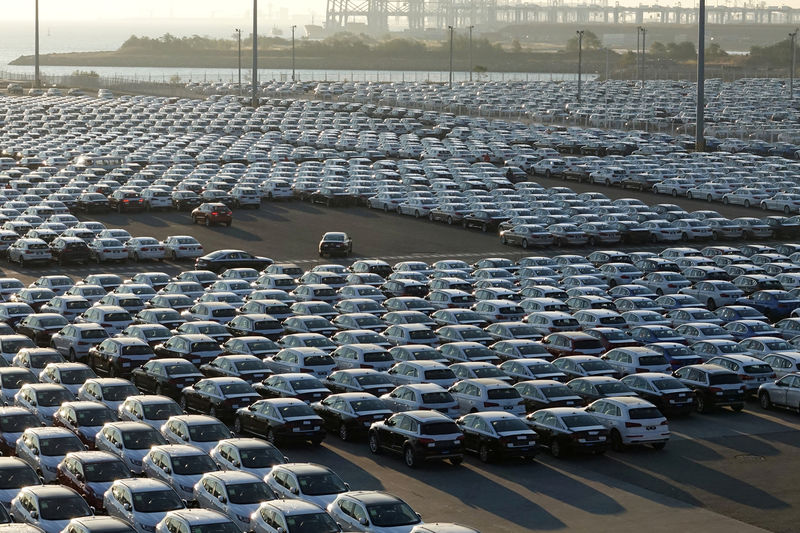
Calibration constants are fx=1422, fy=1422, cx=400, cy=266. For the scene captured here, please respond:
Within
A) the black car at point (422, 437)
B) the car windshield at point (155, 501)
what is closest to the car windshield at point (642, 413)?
the black car at point (422, 437)

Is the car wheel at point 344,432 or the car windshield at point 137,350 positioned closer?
the car wheel at point 344,432

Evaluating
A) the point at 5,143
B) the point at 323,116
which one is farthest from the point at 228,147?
the point at 323,116

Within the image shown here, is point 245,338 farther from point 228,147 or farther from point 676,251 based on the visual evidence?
point 228,147

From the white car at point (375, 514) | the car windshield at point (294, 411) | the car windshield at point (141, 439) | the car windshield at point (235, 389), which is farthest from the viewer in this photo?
the car windshield at point (235, 389)

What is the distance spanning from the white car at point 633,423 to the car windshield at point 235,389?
833 cm

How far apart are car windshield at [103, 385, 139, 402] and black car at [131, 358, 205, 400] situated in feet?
7.48

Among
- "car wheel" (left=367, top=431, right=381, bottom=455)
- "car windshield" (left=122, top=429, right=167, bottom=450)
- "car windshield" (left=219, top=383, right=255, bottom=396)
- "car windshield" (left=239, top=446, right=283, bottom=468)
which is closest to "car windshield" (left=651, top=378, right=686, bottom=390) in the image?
"car wheel" (left=367, top=431, right=381, bottom=455)

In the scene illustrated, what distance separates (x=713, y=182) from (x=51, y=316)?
48903mm

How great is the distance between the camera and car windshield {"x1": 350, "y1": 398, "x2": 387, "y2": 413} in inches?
1305

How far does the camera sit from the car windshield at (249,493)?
24953 mm

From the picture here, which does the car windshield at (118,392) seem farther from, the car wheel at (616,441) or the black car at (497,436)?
the car wheel at (616,441)

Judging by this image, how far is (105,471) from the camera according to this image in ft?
86.2

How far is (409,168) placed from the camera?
298 feet

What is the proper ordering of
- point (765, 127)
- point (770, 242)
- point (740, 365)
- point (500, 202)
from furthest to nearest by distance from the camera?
point (765, 127) < point (500, 202) < point (770, 242) < point (740, 365)
